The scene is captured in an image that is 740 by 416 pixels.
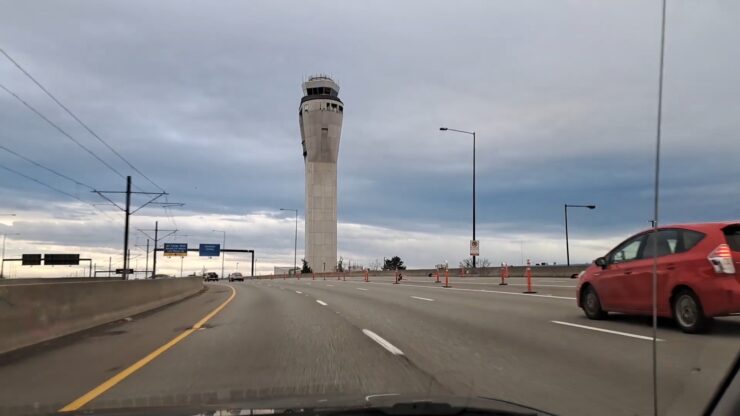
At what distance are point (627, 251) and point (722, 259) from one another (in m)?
2.21

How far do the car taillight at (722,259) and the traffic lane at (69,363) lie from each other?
884 centimetres

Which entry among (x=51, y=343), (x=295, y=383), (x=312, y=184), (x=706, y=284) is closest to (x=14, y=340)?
(x=51, y=343)

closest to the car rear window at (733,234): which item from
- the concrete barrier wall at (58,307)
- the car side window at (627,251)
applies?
the car side window at (627,251)

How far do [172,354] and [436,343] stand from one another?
434 centimetres

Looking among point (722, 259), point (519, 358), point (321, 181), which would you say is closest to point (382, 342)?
point (519, 358)

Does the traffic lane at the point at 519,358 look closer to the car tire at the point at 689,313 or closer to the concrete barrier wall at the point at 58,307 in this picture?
the car tire at the point at 689,313

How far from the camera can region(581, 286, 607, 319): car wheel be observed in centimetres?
1191

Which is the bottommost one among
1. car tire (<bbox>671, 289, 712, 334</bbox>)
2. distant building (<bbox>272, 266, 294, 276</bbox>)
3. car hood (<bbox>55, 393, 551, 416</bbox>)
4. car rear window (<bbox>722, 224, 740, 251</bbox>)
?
distant building (<bbox>272, 266, 294, 276</bbox>)

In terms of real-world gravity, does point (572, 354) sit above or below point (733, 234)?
below

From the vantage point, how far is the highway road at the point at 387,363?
20.1 ft

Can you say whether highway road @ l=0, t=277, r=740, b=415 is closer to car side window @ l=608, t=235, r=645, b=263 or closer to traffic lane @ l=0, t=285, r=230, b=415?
traffic lane @ l=0, t=285, r=230, b=415

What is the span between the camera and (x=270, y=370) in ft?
25.8

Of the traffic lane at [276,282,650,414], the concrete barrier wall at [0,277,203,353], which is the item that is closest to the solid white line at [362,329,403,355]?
the traffic lane at [276,282,650,414]

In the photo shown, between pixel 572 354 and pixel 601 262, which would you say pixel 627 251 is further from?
pixel 572 354
